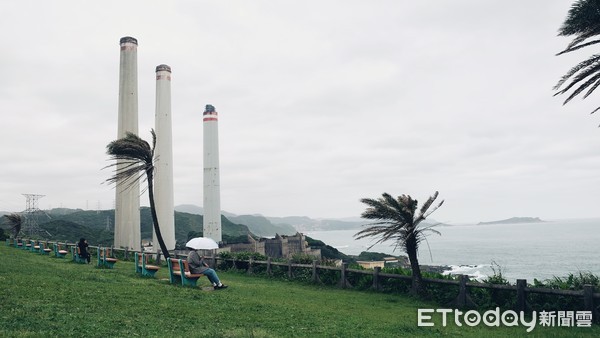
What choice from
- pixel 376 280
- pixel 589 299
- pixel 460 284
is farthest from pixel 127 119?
pixel 589 299

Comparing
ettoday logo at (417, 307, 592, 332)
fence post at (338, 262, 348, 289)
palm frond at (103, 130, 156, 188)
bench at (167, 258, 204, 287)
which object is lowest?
ettoday logo at (417, 307, 592, 332)

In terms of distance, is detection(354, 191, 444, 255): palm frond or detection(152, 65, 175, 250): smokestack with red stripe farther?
detection(152, 65, 175, 250): smokestack with red stripe

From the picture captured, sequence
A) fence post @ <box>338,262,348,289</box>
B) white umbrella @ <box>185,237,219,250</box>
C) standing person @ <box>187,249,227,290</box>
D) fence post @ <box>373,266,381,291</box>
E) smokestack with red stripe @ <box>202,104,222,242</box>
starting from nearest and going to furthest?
standing person @ <box>187,249,227,290</box>, white umbrella @ <box>185,237,219,250</box>, fence post @ <box>373,266,381,291</box>, fence post @ <box>338,262,348,289</box>, smokestack with red stripe @ <box>202,104,222,242</box>

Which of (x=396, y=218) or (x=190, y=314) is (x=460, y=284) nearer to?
(x=396, y=218)

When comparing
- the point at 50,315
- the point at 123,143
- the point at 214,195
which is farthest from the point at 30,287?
the point at 214,195

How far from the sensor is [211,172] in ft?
187

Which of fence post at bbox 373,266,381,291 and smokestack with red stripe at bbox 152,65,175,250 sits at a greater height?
smokestack with red stripe at bbox 152,65,175,250

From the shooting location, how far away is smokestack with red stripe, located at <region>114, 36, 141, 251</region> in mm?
48500

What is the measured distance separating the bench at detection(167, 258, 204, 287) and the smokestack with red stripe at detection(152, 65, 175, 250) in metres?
37.3

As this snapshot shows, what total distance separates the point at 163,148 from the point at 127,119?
19.8 feet

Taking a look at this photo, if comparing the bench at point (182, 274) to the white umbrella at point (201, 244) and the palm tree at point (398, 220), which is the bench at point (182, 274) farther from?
the palm tree at point (398, 220)

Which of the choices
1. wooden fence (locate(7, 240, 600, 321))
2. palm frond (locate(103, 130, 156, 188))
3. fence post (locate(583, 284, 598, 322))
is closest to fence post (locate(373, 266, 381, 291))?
wooden fence (locate(7, 240, 600, 321))

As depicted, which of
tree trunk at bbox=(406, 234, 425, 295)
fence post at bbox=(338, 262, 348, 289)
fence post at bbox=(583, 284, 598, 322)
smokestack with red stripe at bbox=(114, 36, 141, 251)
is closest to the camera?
fence post at bbox=(583, 284, 598, 322)

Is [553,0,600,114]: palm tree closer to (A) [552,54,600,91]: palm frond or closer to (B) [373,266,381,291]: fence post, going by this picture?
(A) [552,54,600,91]: palm frond
